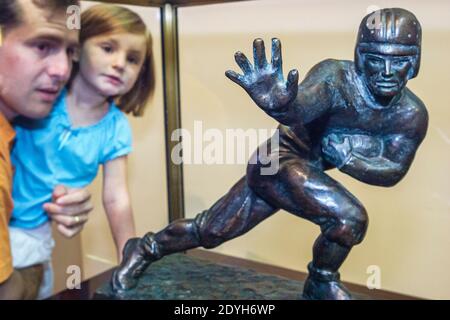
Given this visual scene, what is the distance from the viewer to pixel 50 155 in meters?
0.95

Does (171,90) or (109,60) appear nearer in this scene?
(109,60)

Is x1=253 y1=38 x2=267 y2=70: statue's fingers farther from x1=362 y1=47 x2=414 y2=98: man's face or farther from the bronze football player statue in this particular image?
x1=362 y1=47 x2=414 y2=98: man's face

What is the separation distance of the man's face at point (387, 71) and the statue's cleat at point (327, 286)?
0.86 ft

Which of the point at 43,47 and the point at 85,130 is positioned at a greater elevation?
the point at 43,47

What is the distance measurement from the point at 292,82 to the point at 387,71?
13cm

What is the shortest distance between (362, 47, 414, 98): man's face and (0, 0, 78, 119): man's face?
50cm

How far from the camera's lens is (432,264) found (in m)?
0.94

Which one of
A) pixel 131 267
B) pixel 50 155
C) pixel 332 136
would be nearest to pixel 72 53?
pixel 50 155

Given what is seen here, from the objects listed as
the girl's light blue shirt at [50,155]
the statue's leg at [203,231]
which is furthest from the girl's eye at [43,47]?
the statue's leg at [203,231]

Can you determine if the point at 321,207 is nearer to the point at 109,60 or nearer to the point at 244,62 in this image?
the point at 244,62

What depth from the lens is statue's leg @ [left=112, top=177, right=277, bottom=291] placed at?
2.57 feet

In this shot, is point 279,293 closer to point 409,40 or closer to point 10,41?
point 409,40

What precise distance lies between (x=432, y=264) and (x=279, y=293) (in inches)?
12.0

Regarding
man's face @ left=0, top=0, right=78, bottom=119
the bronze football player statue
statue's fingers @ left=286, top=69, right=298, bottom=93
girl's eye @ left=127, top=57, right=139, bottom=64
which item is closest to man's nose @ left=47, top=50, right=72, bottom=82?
man's face @ left=0, top=0, right=78, bottom=119
